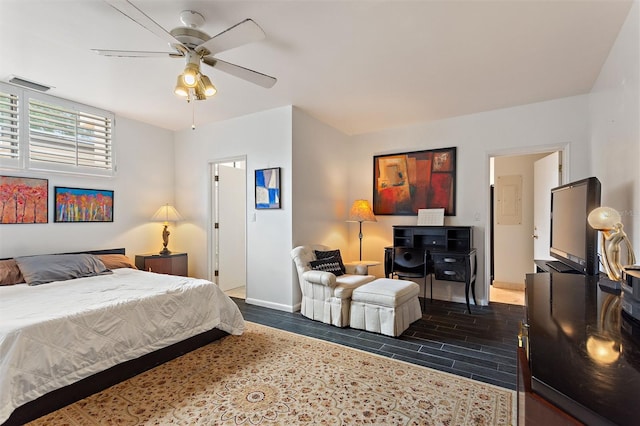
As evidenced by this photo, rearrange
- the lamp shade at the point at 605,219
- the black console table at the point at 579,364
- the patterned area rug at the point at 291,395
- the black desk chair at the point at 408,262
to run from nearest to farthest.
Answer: the black console table at the point at 579,364, the lamp shade at the point at 605,219, the patterned area rug at the point at 291,395, the black desk chair at the point at 408,262

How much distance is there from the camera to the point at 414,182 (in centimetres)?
473

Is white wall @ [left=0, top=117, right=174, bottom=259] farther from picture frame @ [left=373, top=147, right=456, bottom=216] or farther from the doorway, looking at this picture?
picture frame @ [left=373, top=147, right=456, bottom=216]

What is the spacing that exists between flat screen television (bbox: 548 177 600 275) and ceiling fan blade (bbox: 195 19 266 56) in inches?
99.5

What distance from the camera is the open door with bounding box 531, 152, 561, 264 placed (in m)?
4.09

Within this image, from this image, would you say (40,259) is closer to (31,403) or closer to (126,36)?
(31,403)

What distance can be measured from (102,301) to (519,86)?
14.8 feet

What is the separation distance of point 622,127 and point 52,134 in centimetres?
575

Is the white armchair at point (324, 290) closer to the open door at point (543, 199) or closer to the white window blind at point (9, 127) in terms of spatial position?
the open door at point (543, 199)

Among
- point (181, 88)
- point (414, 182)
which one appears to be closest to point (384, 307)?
point (414, 182)

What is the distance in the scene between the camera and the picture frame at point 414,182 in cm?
448

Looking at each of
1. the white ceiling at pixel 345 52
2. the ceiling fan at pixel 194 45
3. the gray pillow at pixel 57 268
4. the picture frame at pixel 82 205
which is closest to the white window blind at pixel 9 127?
the white ceiling at pixel 345 52

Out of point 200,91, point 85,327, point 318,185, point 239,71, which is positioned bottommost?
point 85,327

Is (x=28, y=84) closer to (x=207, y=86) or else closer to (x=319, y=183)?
(x=207, y=86)

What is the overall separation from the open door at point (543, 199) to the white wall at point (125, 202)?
5704 mm
